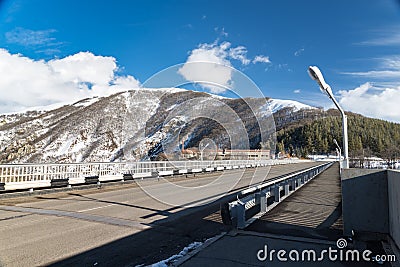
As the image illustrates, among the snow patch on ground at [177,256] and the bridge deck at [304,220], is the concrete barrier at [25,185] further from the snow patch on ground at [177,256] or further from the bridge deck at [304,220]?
the bridge deck at [304,220]

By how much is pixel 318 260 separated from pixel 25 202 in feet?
35.7

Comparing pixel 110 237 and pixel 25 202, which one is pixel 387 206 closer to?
pixel 110 237

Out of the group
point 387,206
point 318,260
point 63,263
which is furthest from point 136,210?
point 387,206

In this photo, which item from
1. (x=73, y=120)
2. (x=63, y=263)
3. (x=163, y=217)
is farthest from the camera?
(x=73, y=120)

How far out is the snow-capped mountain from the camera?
18.8 metres

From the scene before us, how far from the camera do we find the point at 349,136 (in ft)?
342

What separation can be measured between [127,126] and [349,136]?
103444 millimetres

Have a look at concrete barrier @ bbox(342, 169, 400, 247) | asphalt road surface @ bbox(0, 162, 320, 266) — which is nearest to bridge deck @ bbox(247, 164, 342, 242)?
concrete barrier @ bbox(342, 169, 400, 247)

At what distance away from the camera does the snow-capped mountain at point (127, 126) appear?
18750 mm

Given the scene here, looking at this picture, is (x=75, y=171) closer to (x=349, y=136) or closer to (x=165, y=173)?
(x=165, y=173)

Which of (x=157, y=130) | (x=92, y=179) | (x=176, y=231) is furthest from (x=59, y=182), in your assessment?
(x=176, y=231)

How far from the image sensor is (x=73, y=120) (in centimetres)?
15212

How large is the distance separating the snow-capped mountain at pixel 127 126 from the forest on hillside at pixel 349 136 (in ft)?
228

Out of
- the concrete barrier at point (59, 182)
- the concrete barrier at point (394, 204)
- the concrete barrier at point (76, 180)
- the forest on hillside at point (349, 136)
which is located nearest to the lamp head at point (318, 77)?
the concrete barrier at point (394, 204)
